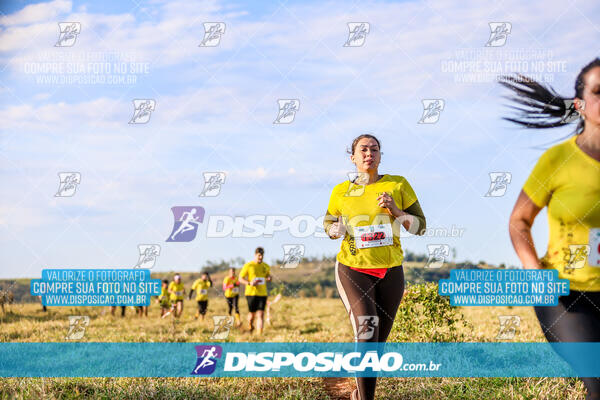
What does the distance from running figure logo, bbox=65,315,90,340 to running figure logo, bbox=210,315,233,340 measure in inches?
67.7

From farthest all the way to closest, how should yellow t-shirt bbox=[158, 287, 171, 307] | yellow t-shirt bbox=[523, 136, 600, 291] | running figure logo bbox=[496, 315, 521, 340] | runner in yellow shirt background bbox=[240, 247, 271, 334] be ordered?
yellow t-shirt bbox=[158, 287, 171, 307] < runner in yellow shirt background bbox=[240, 247, 271, 334] < running figure logo bbox=[496, 315, 521, 340] < yellow t-shirt bbox=[523, 136, 600, 291]

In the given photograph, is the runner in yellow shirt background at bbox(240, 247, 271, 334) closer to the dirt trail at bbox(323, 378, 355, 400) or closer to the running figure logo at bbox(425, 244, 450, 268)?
the dirt trail at bbox(323, 378, 355, 400)

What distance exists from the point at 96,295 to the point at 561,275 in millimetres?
4927

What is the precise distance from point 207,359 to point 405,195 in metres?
2.90

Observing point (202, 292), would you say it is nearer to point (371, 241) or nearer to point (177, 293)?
point (177, 293)

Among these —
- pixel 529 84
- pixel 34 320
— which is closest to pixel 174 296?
pixel 34 320

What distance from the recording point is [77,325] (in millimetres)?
6691

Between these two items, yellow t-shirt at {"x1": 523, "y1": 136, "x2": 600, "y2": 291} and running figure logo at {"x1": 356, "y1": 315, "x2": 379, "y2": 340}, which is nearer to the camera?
yellow t-shirt at {"x1": 523, "y1": 136, "x2": 600, "y2": 291}

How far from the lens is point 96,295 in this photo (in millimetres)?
6102

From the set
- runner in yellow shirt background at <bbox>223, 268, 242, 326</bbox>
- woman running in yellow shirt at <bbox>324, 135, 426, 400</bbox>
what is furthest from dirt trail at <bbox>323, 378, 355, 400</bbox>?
runner in yellow shirt background at <bbox>223, 268, 242, 326</bbox>

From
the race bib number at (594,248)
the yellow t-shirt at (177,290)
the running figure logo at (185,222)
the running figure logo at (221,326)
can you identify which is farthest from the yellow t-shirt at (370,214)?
the yellow t-shirt at (177,290)

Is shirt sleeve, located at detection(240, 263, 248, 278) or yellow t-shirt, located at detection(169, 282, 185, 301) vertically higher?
shirt sleeve, located at detection(240, 263, 248, 278)

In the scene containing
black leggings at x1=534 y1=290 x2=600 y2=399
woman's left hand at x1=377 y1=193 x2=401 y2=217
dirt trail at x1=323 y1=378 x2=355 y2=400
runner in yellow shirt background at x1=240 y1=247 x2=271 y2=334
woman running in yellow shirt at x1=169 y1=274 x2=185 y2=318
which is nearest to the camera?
black leggings at x1=534 y1=290 x2=600 y2=399

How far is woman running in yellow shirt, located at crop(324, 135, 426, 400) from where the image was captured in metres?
4.63
